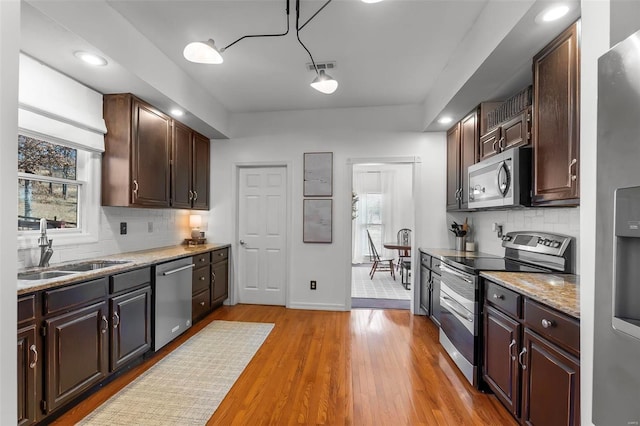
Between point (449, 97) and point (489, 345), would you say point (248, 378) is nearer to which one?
point (489, 345)

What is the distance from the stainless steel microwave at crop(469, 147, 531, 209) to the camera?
211 cm

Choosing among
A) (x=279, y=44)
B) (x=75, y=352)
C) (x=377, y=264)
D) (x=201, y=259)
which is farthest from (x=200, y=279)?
(x=377, y=264)

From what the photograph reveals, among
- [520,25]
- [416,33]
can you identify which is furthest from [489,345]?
[416,33]

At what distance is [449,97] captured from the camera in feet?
9.27

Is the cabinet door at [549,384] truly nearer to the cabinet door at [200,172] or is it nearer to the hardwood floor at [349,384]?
the hardwood floor at [349,384]

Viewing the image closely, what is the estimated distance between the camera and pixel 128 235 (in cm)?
309

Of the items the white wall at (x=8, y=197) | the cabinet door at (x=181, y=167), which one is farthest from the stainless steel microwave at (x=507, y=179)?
the cabinet door at (x=181, y=167)

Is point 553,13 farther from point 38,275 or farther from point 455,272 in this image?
point 38,275

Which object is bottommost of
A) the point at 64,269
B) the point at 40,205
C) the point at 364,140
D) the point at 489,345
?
the point at 489,345

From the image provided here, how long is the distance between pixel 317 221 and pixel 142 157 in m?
2.15

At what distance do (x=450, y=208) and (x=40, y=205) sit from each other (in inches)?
160

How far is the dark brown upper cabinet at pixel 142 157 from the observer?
8.77ft

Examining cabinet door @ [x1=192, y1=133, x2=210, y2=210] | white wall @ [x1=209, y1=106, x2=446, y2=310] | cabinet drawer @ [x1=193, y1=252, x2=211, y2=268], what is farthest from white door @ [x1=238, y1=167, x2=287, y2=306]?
cabinet drawer @ [x1=193, y1=252, x2=211, y2=268]

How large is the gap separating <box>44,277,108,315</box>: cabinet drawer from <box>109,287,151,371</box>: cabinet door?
15cm
